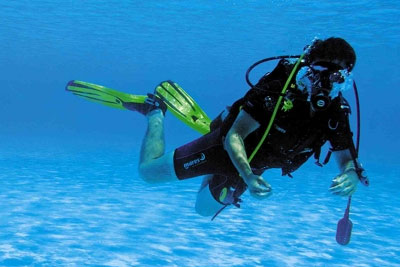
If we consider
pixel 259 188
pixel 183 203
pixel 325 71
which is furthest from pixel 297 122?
pixel 183 203

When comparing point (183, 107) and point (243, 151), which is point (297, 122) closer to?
point (243, 151)

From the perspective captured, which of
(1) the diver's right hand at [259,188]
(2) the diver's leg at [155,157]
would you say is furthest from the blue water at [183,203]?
(1) the diver's right hand at [259,188]

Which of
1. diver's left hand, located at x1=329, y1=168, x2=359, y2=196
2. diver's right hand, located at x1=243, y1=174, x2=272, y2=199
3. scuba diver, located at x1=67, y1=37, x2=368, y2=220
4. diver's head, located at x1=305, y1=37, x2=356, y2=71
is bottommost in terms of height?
diver's right hand, located at x1=243, y1=174, x2=272, y2=199

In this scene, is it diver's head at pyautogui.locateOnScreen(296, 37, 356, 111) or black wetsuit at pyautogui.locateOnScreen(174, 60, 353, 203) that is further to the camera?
black wetsuit at pyautogui.locateOnScreen(174, 60, 353, 203)

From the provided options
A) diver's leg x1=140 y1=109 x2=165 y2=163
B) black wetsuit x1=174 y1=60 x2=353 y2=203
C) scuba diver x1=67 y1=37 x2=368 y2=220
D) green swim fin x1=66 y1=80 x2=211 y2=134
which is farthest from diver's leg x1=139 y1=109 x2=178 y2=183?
black wetsuit x1=174 y1=60 x2=353 y2=203

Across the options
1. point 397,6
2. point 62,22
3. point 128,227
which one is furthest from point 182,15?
point 128,227

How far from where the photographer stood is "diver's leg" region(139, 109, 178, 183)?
17.2ft

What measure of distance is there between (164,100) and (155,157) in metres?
1.92

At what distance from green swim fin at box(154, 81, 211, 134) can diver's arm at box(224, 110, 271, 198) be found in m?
3.12

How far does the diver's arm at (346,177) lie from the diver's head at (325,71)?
2.08 ft

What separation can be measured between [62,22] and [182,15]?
10093mm

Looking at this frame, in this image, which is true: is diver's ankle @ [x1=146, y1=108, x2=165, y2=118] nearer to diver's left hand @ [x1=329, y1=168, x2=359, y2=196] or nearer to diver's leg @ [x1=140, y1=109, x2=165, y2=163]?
diver's leg @ [x1=140, y1=109, x2=165, y2=163]

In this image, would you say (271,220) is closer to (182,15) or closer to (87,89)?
(87,89)

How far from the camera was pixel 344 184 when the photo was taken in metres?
3.42
